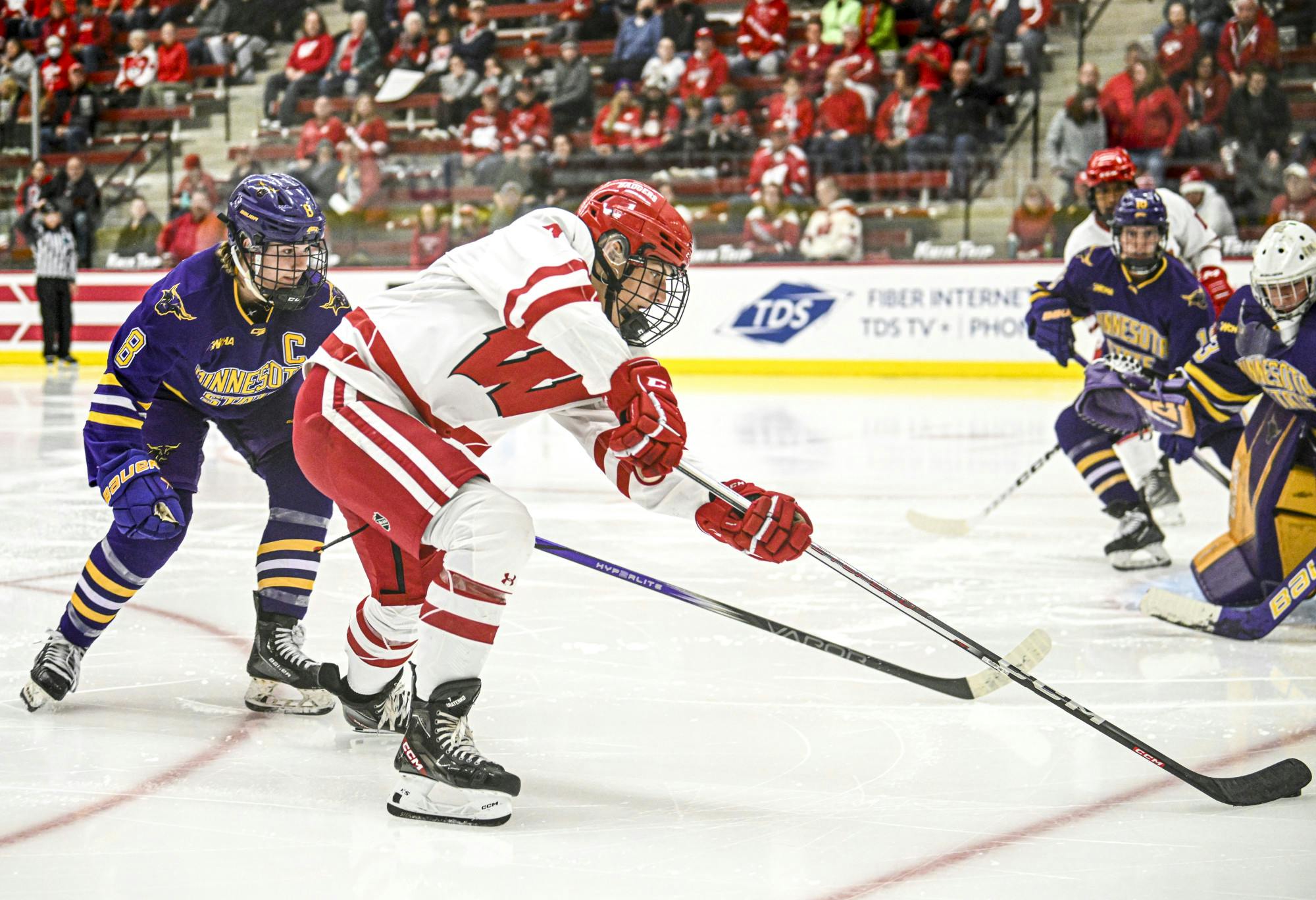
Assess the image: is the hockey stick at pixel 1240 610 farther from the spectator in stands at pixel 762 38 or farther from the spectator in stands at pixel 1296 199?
the spectator in stands at pixel 762 38

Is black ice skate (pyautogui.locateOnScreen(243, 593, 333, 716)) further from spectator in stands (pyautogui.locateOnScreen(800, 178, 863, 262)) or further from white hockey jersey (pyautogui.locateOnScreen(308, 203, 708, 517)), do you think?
spectator in stands (pyautogui.locateOnScreen(800, 178, 863, 262))

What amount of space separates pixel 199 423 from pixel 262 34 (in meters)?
12.5

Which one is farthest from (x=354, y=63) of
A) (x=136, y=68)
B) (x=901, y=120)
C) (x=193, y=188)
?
(x=901, y=120)

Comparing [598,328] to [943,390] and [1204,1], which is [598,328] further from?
[1204,1]

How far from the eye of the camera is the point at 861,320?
34.4ft

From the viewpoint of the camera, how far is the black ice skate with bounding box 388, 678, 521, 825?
7.28 feet

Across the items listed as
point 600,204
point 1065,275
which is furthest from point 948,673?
point 1065,275

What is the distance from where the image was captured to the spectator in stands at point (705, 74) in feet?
38.3

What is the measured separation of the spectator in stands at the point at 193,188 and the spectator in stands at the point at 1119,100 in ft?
24.6

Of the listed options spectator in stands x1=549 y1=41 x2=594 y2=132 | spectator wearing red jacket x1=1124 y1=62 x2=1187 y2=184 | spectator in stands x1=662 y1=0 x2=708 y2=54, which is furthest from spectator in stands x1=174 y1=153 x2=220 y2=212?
spectator wearing red jacket x1=1124 y1=62 x2=1187 y2=184

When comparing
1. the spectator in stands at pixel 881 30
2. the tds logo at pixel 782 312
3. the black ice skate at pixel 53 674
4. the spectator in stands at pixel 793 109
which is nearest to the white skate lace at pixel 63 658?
the black ice skate at pixel 53 674

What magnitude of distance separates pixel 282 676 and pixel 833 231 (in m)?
8.20

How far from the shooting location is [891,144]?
10617mm

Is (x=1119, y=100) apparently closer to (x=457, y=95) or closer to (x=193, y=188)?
(x=457, y=95)
